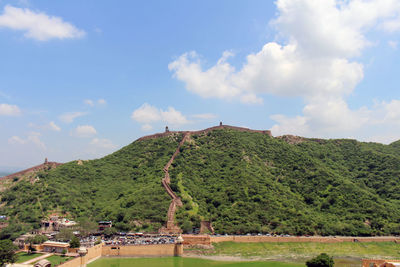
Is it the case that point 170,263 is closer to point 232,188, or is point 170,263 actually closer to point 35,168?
point 232,188

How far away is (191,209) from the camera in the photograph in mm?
53500

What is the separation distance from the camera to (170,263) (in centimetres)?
3934

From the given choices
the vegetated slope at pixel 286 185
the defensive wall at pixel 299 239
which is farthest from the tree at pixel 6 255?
the defensive wall at pixel 299 239

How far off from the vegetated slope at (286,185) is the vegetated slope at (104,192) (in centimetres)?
440

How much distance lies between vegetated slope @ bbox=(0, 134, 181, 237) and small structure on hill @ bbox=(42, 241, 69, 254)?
810 centimetres

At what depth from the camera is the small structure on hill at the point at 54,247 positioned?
40.4 metres

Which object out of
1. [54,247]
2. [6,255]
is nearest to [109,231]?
[54,247]

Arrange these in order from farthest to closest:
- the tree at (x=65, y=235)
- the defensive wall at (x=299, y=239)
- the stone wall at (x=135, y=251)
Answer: the defensive wall at (x=299, y=239), the tree at (x=65, y=235), the stone wall at (x=135, y=251)

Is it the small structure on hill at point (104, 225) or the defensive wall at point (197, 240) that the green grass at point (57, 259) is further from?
the defensive wall at point (197, 240)

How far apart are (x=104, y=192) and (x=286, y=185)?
119ft

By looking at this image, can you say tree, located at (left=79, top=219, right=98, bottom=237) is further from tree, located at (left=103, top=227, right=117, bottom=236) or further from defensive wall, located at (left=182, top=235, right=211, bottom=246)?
defensive wall, located at (left=182, top=235, right=211, bottom=246)

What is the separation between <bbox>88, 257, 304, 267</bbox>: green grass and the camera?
38.4 m

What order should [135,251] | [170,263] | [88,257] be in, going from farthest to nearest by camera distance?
[135,251]
[170,263]
[88,257]

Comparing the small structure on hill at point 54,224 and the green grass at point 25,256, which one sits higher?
the small structure on hill at point 54,224
